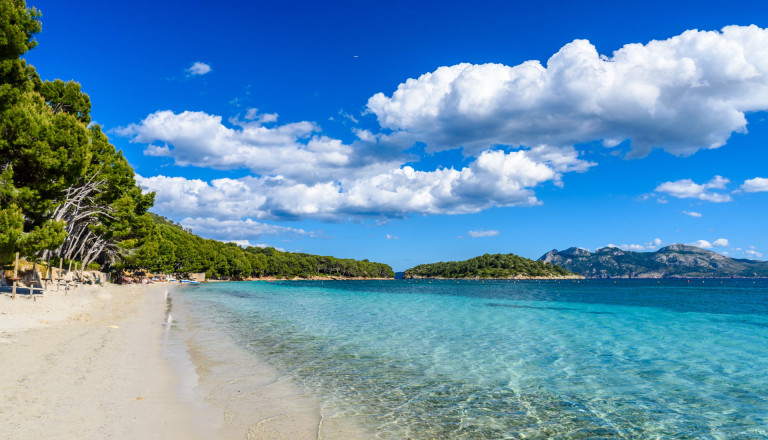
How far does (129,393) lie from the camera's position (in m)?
10.2

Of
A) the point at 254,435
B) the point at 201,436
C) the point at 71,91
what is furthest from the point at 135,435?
the point at 71,91

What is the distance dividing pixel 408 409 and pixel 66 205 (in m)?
34.8

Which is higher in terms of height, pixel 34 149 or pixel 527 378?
pixel 34 149

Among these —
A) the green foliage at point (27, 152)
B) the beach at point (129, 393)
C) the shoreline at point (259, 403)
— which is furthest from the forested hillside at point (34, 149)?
the shoreline at point (259, 403)

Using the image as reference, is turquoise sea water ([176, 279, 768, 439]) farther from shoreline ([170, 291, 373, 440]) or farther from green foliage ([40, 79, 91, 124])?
green foliage ([40, 79, 91, 124])

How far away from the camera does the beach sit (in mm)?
Result: 7832

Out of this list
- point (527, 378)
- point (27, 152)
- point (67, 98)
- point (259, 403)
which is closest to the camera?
point (259, 403)

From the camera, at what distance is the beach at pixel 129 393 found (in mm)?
7832

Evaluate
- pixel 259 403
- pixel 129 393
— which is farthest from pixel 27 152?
pixel 259 403

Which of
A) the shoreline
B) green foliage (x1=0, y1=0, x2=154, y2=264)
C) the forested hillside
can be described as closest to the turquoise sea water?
the shoreline

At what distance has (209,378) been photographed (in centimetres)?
1296

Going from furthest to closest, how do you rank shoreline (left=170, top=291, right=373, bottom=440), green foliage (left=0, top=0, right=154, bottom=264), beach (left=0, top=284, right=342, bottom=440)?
1. green foliage (left=0, top=0, right=154, bottom=264)
2. shoreline (left=170, top=291, right=373, bottom=440)
3. beach (left=0, top=284, right=342, bottom=440)

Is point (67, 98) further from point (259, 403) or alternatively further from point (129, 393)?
point (259, 403)

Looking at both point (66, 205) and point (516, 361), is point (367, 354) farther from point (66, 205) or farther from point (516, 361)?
point (66, 205)
